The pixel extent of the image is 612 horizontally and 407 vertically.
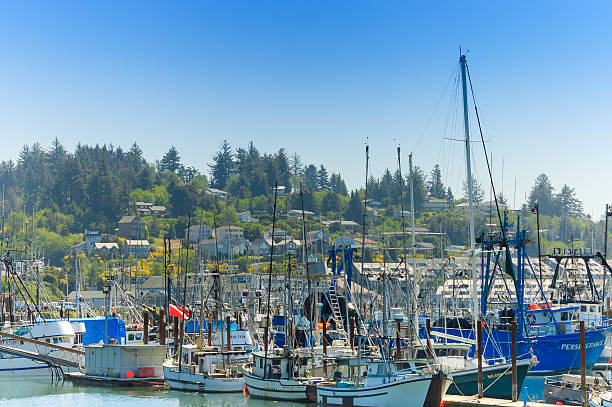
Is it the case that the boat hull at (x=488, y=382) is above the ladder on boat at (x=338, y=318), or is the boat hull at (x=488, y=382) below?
below

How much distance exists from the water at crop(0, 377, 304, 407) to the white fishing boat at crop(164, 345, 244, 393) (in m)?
0.49

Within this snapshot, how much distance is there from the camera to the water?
168 feet

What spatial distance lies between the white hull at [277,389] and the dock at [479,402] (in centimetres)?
785

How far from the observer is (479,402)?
1626 inches

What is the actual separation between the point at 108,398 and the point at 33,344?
1360 centimetres

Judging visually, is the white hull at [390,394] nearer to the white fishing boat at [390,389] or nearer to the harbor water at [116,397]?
the white fishing boat at [390,389]

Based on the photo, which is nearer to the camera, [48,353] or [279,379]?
[279,379]

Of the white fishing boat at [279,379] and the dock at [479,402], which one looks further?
the white fishing boat at [279,379]

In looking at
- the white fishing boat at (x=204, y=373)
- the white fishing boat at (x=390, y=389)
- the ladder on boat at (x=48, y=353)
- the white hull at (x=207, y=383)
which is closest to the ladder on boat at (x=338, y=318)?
the white fishing boat at (x=204, y=373)

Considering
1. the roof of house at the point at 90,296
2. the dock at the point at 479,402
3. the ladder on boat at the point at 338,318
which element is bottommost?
the dock at the point at 479,402

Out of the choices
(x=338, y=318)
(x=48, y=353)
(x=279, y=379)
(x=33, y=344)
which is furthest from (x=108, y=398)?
(x=338, y=318)

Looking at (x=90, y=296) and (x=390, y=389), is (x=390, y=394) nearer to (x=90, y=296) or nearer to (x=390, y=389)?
(x=390, y=389)

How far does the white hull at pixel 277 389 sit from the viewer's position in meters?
47.0

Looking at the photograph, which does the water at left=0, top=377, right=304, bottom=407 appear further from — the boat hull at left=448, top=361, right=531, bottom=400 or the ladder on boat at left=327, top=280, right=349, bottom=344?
the boat hull at left=448, top=361, right=531, bottom=400
